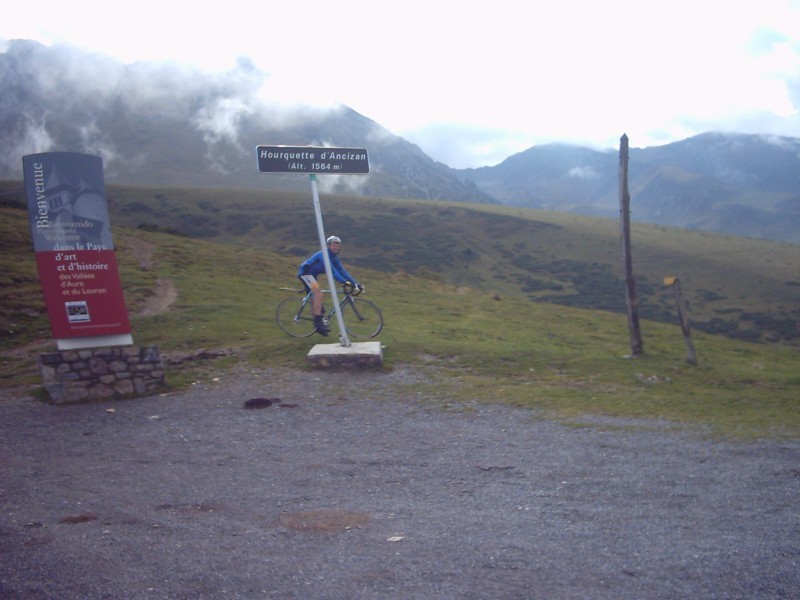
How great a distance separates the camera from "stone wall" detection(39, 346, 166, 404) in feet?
30.6

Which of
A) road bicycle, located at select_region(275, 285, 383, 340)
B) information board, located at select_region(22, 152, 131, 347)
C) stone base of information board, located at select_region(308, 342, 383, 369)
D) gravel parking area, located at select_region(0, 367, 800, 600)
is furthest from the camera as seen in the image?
road bicycle, located at select_region(275, 285, 383, 340)

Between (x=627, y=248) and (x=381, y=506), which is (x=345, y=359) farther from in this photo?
(x=627, y=248)

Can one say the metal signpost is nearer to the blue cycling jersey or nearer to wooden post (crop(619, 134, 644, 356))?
the blue cycling jersey

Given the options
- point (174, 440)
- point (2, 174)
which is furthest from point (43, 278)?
point (2, 174)

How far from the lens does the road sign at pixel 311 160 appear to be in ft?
34.4

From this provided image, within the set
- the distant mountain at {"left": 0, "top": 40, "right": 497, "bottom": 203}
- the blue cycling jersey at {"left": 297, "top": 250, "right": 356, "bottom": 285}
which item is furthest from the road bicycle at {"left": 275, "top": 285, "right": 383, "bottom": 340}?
the distant mountain at {"left": 0, "top": 40, "right": 497, "bottom": 203}

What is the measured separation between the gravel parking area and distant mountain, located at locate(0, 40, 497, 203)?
132m

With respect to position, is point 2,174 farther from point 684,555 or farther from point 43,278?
point 684,555

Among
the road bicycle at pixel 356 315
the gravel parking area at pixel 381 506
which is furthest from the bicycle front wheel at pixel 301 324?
the gravel parking area at pixel 381 506

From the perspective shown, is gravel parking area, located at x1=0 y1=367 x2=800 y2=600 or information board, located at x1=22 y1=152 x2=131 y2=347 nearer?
gravel parking area, located at x1=0 y1=367 x2=800 y2=600

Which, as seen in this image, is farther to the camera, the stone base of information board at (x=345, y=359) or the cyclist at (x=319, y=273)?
the cyclist at (x=319, y=273)

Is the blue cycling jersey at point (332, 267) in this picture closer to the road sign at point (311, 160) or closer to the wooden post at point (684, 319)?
the road sign at point (311, 160)

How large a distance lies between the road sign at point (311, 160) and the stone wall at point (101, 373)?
3198mm

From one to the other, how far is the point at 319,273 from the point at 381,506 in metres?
7.37
